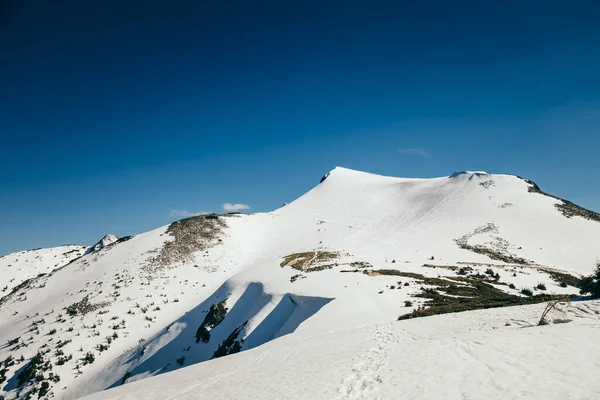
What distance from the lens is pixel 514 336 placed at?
12.7 m

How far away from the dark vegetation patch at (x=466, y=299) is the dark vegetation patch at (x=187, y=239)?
40778 millimetres

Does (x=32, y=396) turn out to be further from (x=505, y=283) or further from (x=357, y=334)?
(x=505, y=283)

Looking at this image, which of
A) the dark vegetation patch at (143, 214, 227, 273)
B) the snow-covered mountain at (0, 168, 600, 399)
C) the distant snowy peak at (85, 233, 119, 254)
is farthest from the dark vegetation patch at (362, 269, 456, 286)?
the distant snowy peak at (85, 233, 119, 254)

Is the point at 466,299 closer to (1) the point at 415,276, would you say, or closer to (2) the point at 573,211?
(1) the point at 415,276

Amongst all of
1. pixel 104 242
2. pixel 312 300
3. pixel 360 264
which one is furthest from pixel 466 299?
pixel 104 242

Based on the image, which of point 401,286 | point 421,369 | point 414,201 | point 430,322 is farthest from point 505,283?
point 414,201

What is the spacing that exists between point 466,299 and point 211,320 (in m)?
Result: 24.7

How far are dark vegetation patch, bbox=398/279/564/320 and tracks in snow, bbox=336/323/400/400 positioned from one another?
19.6 feet

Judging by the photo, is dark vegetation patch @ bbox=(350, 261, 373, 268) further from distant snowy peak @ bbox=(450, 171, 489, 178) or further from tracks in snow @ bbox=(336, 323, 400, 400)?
distant snowy peak @ bbox=(450, 171, 489, 178)

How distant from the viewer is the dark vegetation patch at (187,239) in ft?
170

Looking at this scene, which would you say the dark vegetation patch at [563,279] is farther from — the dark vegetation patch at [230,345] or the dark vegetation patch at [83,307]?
the dark vegetation patch at [83,307]

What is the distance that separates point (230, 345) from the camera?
26969mm

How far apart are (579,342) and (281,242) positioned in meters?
56.1

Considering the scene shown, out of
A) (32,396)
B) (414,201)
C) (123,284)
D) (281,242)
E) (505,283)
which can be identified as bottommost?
(32,396)
